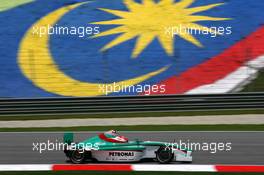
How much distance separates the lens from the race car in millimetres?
8766

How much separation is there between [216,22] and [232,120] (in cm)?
681

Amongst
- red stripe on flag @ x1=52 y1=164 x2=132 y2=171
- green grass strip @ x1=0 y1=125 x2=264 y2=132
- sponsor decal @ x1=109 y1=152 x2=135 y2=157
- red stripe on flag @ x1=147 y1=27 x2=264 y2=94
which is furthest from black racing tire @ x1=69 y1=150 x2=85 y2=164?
red stripe on flag @ x1=147 y1=27 x2=264 y2=94

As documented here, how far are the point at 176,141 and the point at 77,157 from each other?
3257 millimetres

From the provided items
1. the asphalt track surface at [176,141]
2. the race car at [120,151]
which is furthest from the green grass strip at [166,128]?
the race car at [120,151]

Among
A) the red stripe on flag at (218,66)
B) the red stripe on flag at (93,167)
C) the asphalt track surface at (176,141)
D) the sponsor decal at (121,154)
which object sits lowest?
the asphalt track surface at (176,141)

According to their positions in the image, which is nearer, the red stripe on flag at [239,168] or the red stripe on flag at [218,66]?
the red stripe on flag at [239,168]

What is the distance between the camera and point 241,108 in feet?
56.4

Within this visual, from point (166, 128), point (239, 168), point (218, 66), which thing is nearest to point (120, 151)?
point (239, 168)

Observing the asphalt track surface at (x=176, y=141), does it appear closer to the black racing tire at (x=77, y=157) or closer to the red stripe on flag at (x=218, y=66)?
the black racing tire at (x=77, y=157)

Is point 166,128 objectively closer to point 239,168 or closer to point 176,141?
point 176,141

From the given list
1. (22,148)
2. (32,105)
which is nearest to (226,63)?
(32,105)

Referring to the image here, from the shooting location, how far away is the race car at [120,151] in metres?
8.77

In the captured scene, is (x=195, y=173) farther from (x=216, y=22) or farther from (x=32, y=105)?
(x=216, y=22)

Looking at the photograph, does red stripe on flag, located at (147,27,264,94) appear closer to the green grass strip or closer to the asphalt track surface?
the green grass strip
